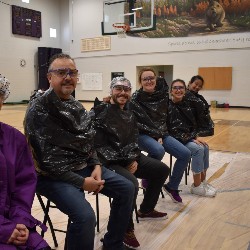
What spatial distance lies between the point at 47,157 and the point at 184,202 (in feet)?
6.31

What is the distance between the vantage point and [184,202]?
3303 mm

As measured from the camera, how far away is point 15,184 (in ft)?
5.08

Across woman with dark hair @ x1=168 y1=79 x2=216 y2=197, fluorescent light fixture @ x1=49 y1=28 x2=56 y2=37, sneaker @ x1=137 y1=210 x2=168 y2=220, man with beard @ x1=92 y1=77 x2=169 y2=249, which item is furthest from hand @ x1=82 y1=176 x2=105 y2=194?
fluorescent light fixture @ x1=49 y1=28 x2=56 y2=37

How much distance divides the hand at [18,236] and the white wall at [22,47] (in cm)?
1400

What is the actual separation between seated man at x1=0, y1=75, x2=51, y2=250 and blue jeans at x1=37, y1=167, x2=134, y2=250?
26 centimetres

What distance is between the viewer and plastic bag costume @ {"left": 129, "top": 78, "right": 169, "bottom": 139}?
124 inches

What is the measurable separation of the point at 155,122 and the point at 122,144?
811 millimetres

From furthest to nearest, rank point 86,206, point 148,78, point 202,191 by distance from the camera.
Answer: point 202,191
point 148,78
point 86,206

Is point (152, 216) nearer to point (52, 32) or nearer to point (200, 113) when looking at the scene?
point (200, 113)

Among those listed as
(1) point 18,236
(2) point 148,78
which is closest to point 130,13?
(2) point 148,78

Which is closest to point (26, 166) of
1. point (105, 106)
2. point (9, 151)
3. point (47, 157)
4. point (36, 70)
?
point (9, 151)

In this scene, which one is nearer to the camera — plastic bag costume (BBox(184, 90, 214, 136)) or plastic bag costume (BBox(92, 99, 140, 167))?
plastic bag costume (BBox(92, 99, 140, 167))

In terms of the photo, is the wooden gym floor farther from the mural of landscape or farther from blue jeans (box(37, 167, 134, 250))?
the mural of landscape

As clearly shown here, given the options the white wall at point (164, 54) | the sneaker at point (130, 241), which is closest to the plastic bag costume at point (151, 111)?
the sneaker at point (130, 241)
